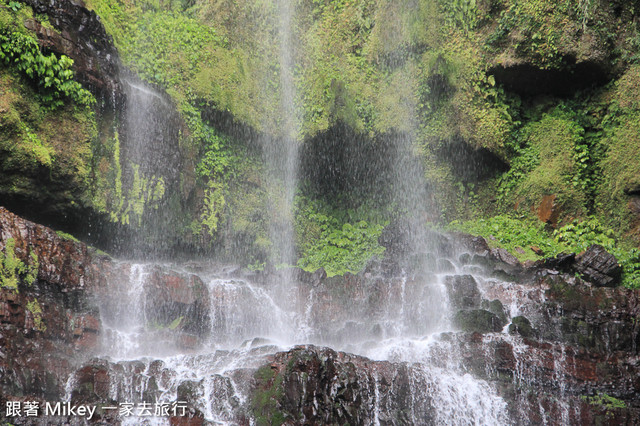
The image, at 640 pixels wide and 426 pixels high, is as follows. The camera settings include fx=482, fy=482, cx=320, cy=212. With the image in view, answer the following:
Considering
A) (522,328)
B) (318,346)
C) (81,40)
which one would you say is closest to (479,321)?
(522,328)

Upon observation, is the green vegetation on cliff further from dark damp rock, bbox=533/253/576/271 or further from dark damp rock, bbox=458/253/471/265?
dark damp rock, bbox=458/253/471/265

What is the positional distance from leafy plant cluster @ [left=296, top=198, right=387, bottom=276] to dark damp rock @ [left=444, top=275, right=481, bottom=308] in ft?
8.35

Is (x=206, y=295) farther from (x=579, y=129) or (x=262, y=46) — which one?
(x=579, y=129)

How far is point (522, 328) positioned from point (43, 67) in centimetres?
976

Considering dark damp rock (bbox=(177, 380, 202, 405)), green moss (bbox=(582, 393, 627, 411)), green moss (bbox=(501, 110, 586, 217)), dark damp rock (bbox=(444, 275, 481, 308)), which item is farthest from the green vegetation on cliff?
dark damp rock (bbox=(177, 380, 202, 405))

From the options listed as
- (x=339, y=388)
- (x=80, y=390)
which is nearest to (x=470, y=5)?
(x=339, y=388)

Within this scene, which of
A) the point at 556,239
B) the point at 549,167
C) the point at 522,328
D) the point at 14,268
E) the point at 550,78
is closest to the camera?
the point at 14,268

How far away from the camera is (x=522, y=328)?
8570 millimetres

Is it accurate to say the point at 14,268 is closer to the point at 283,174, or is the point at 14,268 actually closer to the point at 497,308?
the point at 283,174

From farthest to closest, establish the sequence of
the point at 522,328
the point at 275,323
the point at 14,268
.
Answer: the point at 275,323 < the point at 522,328 < the point at 14,268

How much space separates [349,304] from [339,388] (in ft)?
13.6

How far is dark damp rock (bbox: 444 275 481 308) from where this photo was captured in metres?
9.91

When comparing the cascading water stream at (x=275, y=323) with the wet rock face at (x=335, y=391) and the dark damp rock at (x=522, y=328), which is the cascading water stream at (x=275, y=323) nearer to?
the wet rock face at (x=335, y=391)

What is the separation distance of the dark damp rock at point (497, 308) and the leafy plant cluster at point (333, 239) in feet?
11.2
